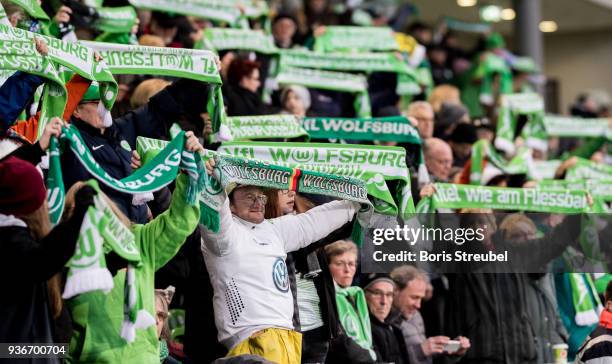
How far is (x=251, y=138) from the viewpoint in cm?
868

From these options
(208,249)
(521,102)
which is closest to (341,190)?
(208,249)

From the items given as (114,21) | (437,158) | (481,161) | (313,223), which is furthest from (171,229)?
(481,161)

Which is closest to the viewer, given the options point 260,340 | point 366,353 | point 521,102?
point 260,340

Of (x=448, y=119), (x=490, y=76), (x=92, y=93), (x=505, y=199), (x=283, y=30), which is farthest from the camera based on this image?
(x=490, y=76)

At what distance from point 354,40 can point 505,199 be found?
5.06 meters

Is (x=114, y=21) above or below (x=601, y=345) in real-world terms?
above

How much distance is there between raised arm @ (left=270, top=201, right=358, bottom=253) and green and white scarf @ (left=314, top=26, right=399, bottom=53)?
651cm

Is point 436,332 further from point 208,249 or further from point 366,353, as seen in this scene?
point 208,249

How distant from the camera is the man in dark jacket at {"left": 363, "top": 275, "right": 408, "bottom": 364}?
8180mm

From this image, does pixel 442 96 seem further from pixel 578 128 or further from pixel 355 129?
pixel 355 129

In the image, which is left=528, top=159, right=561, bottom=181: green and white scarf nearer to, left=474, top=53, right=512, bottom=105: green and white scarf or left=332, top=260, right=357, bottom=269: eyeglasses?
left=474, top=53, right=512, bottom=105: green and white scarf

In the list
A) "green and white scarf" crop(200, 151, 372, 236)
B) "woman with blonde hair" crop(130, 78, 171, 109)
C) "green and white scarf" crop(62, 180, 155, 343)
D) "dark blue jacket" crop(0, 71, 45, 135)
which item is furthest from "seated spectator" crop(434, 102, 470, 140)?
"green and white scarf" crop(62, 180, 155, 343)

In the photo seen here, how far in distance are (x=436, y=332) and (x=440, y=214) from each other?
2.72 feet

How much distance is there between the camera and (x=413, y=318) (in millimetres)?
8695
